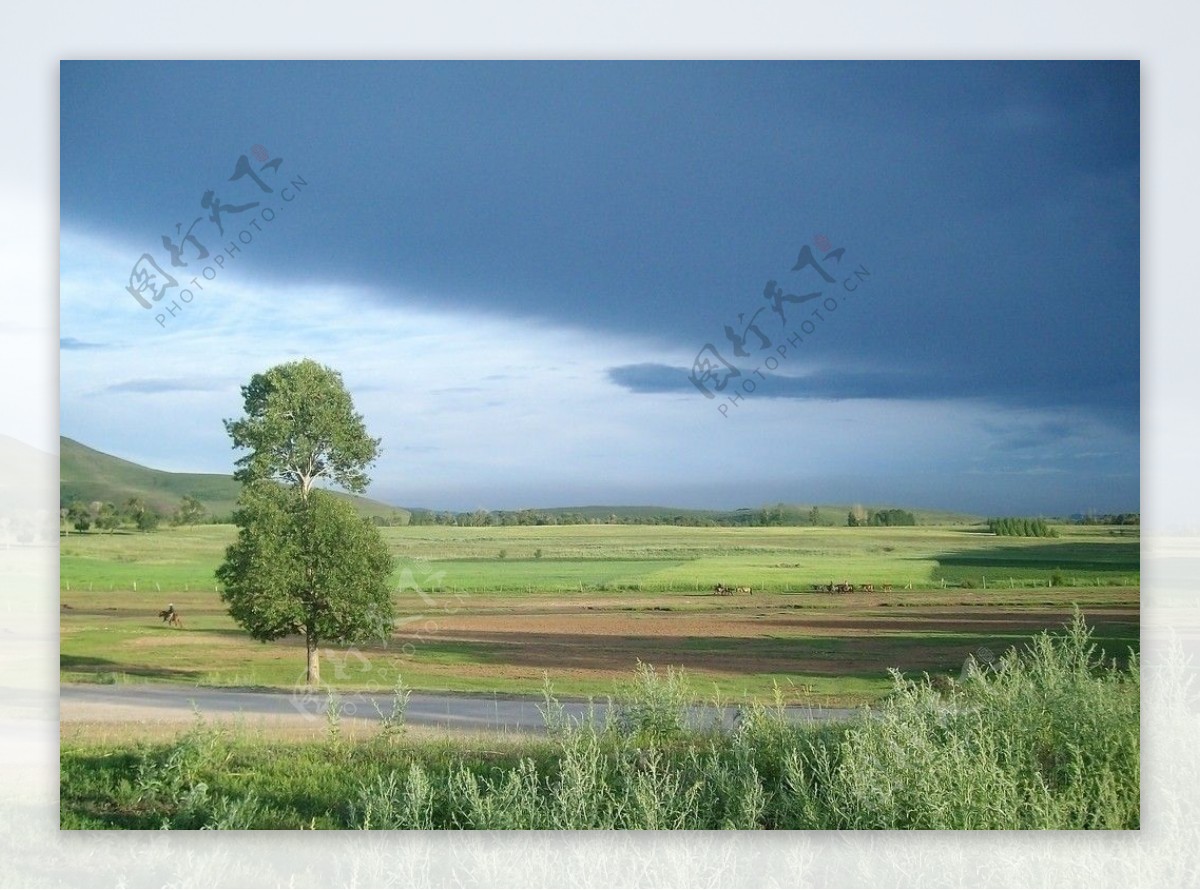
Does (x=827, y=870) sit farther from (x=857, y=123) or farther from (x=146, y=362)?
(x=146, y=362)

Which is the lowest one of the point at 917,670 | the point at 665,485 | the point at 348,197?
the point at 917,670

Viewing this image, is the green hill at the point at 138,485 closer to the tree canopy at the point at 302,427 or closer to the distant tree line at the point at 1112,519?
the tree canopy at the point at 302,427

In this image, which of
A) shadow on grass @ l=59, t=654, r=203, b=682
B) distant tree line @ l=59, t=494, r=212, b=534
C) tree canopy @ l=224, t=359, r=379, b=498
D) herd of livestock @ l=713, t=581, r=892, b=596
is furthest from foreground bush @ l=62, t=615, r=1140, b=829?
tree canopy @ l=224, t=359, r=379, b=498

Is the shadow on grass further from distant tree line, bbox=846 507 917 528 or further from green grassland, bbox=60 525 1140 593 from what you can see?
distant tree line, bbox=846 507 917 528

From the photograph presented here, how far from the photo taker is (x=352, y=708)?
216 inches

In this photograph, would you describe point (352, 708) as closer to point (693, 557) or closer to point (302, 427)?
point (302, 427)

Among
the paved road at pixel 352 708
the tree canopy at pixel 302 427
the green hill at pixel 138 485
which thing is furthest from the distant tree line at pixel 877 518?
the tree canopy at pixel 302 427

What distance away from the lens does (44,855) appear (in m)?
5.36

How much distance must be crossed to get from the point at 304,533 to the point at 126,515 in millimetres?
840

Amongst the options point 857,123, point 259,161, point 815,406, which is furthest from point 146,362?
point 857,123

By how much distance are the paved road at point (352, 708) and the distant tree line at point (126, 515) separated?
2.52ft

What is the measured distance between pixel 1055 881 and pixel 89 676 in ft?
15.2

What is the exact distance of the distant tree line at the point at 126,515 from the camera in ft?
17.9

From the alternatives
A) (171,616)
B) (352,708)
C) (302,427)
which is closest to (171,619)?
(171,616)
